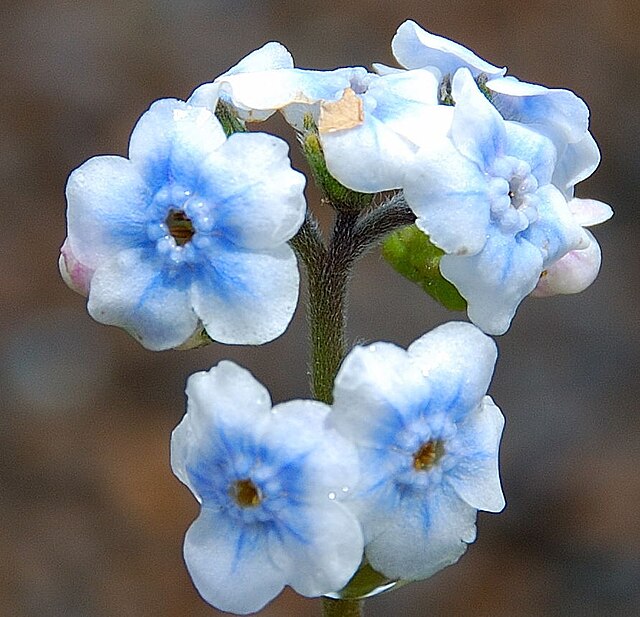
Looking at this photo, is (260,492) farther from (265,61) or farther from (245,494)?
(265,61)

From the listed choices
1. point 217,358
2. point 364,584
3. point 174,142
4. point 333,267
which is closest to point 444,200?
point 333,267

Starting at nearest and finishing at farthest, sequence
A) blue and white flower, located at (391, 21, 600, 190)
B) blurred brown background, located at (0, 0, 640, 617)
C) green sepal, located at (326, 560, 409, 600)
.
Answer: green sepal, located at (326, 560, 409, 600)
blue and white flower, located at (391, 21, 600, 190)
blurred brown background, located at (0, 0, 640, 617)

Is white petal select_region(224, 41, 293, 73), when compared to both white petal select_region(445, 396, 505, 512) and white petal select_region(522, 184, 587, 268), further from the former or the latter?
white petal select_region(445, 396, 505, 512)

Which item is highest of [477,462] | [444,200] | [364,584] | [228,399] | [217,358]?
[444,200]

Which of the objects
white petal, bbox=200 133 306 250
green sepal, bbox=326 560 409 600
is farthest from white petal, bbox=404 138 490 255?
green sepal, bbox=326 560 409 600

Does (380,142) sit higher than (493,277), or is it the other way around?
(380,142)

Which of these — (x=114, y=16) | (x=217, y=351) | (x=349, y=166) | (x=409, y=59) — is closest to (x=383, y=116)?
(x=349, y=166)

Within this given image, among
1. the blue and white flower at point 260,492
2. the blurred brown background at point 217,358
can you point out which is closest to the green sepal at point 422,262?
the blue and white flower at point 260,492
